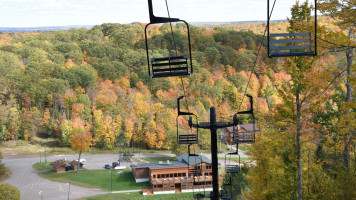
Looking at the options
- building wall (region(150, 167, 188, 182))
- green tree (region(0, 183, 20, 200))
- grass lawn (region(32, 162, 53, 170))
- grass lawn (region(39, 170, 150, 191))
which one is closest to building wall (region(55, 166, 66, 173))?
grass lawn (region(39, 170, 150, 191))

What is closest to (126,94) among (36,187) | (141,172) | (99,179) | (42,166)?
(42,166)

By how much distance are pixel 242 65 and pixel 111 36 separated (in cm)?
3593

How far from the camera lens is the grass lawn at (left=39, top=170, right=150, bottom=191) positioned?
105 feet

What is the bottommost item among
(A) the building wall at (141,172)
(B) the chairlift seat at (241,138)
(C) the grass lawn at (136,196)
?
(C) the grass lawn at (136,196)

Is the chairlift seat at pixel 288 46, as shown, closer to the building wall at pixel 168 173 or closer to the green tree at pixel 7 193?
the green tree at pixel 7 193

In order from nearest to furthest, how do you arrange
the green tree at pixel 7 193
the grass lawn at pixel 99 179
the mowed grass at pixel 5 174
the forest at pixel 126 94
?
the green tree at pixel 7 193
the grass lawn at pixel 99 179
the mowed grass at pixel 5 174
the forest at pixel 126 94

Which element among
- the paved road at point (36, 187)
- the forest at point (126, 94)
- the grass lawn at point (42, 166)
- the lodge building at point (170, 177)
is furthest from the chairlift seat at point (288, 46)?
the grass lawn at point (42, 166)

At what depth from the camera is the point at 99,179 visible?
111 feet

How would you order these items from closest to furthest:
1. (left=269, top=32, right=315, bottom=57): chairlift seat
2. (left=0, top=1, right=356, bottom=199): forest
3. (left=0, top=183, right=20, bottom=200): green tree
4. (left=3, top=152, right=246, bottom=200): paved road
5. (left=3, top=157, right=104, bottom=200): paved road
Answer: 1. (left=269, top=32, right=315, bottom=57): chairlift seat
2. (left=0, top=183, right=20, bottom=200): green tree
3. (left=3, top=157, right=104, bottom=200): paved road
4. (left=3, top=152, right=246, bottom=200): paved road
5. (left=0, top=1, right=356, bottom=199): forest

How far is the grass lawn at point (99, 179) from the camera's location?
3216 centimetres

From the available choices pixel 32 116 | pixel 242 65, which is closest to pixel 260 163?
pixel 32 116

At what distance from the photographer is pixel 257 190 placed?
16.8 metres

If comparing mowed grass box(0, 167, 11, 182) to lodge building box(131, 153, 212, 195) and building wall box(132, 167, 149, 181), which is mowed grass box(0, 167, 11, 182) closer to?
lodge building box(131, 153, 212, 195)

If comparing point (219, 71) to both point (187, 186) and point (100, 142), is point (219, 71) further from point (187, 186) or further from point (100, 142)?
point (187, 186)
